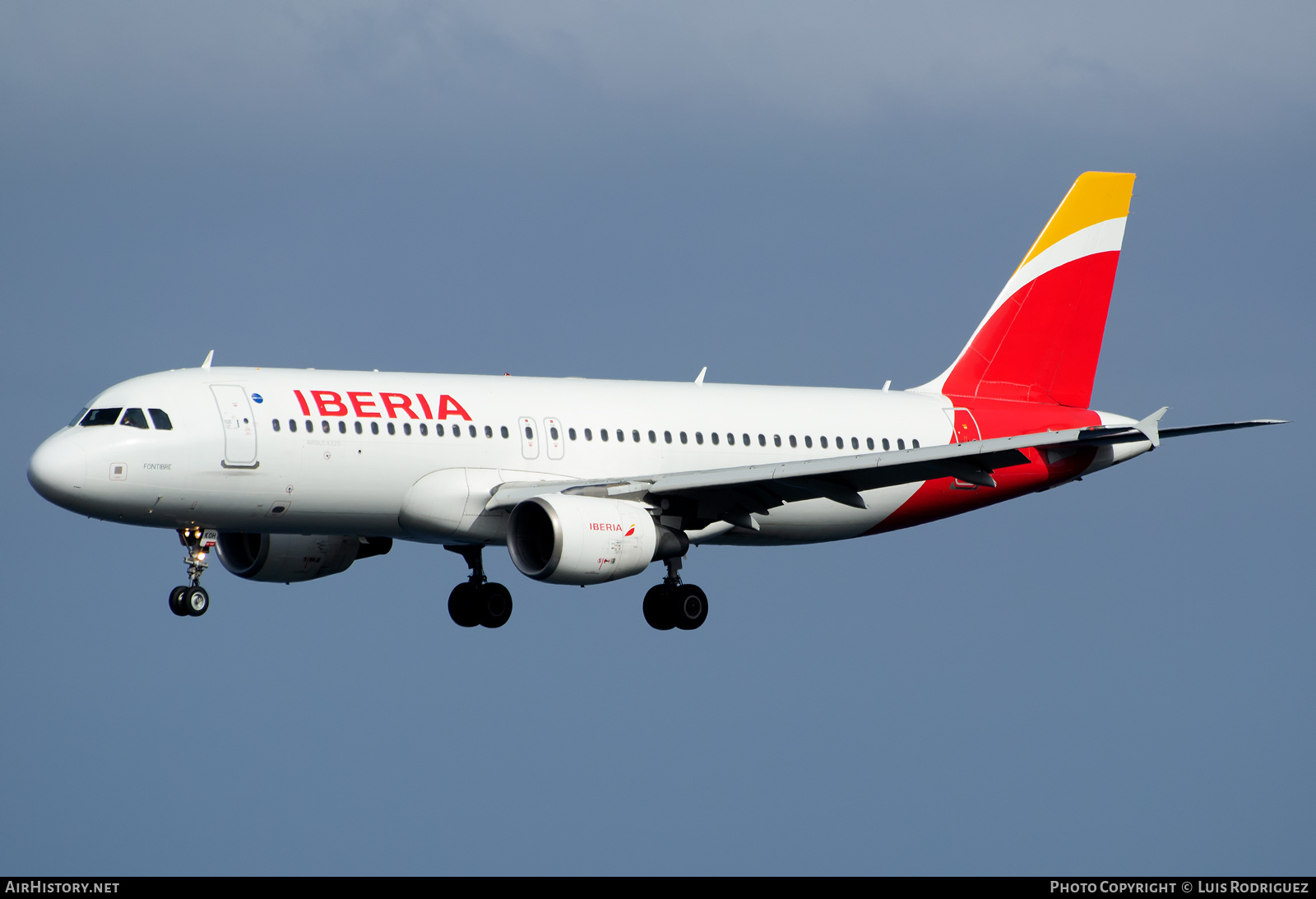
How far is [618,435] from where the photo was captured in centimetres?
3678

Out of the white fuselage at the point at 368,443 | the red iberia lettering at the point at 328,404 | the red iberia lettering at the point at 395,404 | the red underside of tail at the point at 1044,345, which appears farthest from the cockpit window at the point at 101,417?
the red underside of tail at the point at 1044,345

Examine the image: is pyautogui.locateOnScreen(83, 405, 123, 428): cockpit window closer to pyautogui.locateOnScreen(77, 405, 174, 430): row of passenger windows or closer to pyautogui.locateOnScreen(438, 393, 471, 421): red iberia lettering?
pyautogui.locateOnScreen(77, 405, 174, 430): row of passenger windows

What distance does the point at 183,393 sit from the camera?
107 ft

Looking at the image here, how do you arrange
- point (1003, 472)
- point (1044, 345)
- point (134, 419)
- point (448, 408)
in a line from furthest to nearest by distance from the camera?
point (1044, 345)
point (1003, 472)
point (448, 408)
point (134, 419)

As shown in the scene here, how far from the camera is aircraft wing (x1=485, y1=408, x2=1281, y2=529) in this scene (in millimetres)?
33812

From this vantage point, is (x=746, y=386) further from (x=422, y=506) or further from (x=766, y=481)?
(x=422, y=506)

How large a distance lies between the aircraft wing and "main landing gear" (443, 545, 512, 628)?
193 inches

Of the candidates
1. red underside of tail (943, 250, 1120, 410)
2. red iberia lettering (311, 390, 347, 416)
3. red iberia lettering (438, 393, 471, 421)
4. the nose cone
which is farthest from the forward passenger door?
red underside of tail (943, 250, 1120, 410)

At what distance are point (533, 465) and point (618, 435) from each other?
2250 millimetres

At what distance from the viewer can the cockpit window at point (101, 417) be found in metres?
32.1

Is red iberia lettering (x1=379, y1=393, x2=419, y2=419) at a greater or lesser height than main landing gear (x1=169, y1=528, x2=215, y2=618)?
greater

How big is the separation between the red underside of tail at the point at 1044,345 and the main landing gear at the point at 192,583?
18.9 metres

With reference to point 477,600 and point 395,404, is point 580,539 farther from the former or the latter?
point 477,600

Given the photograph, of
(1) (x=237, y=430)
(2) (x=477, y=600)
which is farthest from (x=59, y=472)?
(2) (x=477, y=600)
